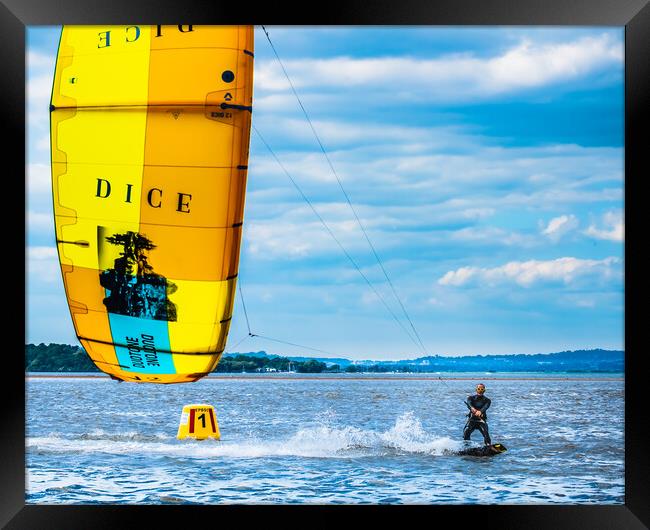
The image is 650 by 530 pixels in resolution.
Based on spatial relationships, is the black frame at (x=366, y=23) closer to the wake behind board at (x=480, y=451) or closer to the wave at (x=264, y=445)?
the wake behind board at (x=480, y=451)

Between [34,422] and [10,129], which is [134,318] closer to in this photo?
[10,129]

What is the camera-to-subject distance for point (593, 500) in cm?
1045

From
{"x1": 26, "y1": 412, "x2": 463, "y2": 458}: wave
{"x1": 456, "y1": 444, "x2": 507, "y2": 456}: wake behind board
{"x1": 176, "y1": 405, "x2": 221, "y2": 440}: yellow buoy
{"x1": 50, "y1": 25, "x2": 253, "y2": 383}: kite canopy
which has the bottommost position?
{"x1": 26, "y1": 412, "x2": 463, "y2": 458}: wave

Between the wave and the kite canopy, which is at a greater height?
the kite canopy

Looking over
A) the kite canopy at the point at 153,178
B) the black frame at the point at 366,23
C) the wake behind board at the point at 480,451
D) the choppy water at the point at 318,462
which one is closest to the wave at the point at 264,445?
the choppy water at the point at 318,462

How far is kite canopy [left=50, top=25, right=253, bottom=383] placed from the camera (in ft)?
24.0

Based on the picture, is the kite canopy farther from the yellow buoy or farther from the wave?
the wave

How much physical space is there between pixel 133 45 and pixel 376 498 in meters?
5.24

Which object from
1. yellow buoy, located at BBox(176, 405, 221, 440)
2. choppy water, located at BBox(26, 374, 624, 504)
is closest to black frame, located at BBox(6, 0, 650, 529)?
choppy water, located at BBox(26, 374, 624, 504)

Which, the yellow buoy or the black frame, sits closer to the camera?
the black frame

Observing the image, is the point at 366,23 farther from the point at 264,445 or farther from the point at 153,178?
the point at 264,445

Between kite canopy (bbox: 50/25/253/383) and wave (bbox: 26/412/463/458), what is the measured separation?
4818mm

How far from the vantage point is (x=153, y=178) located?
744 cm

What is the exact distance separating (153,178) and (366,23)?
2.84 meters
